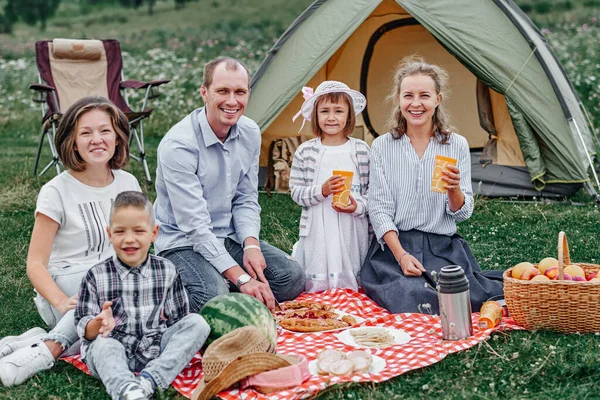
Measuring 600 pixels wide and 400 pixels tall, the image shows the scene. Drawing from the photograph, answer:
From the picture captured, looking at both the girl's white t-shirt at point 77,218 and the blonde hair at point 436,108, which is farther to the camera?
the blonde hair at point 436,108

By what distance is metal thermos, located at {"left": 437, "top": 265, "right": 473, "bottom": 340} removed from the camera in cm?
346

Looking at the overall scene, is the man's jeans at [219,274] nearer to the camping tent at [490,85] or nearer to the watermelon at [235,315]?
the watermelon at [235,315]

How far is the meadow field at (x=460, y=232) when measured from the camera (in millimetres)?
3066

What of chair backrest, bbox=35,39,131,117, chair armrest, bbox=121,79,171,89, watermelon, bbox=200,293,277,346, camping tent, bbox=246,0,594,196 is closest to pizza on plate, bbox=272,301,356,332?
watermelon, bbox=200,293,277,346

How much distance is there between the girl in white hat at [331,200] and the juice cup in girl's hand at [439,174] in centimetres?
58

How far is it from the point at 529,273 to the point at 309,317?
1.08m

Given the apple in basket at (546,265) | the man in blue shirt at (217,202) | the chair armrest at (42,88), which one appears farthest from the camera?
the chair armrest at (42,88)

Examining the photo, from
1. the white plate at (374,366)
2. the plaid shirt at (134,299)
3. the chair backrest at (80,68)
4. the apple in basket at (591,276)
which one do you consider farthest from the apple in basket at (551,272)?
the chair backrest at (80,68)

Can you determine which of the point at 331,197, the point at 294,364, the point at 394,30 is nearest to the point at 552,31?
the point at 394,30

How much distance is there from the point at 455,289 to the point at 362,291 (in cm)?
102

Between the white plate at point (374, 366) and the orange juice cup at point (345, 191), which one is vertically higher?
the orange juice cup at point (345, 191)

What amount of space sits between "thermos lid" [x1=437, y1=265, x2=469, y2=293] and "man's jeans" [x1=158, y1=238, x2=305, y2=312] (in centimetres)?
100

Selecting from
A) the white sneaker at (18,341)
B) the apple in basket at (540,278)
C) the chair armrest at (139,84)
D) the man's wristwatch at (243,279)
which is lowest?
the white sneaker at (18,341)

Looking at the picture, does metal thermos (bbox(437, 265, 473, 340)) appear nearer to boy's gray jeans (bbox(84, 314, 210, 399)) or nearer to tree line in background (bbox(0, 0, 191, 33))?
boy's gray jeans (bbox(84, 314, 210, 399))
